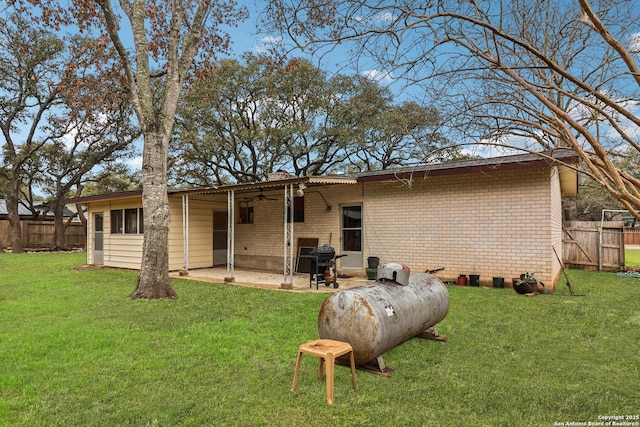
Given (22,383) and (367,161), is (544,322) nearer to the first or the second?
(22,383)

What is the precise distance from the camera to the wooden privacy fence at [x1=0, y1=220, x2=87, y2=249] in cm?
2350

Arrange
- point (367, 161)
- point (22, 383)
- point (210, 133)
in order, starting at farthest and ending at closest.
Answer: point (367, 161) → point (210, 133) → point (22, 383)

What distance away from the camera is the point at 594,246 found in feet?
42.3

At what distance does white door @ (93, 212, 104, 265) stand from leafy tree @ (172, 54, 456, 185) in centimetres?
689

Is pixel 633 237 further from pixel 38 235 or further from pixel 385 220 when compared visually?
pixel 38 235

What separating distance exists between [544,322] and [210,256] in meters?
11.0

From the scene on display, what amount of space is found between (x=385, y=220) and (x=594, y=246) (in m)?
7.66

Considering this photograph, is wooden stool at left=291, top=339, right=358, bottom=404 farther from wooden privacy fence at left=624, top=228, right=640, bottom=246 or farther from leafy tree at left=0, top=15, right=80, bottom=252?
wooden privacy fence at left=624, top=228, right=640, bottom=246

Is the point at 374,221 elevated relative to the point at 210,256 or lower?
elevated

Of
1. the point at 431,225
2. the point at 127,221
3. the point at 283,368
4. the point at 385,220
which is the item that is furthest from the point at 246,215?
the point at 283,368

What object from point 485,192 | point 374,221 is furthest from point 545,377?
point 374,221

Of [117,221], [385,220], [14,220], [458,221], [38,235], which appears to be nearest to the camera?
[458,221]

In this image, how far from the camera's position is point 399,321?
13.4ft

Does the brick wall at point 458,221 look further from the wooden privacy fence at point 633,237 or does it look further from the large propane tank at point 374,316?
the wooden privacy fence at point 633,237
